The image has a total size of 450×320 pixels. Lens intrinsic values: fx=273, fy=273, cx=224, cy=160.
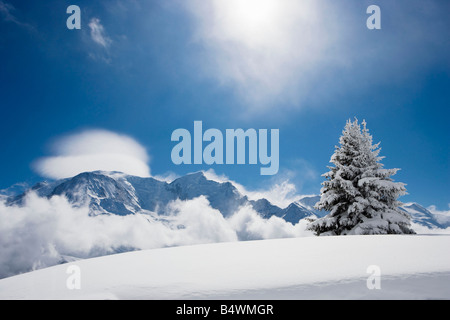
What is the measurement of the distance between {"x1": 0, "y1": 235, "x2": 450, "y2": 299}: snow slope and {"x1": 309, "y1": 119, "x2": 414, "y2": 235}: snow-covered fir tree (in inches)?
386

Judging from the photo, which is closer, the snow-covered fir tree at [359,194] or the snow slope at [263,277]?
the snow slope at [263,277]

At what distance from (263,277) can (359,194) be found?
12.8 metres

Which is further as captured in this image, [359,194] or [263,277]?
[359,194]

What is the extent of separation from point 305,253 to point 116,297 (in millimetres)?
3065

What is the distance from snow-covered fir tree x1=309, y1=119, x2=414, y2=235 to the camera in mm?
13461

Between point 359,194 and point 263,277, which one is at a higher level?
point 359,194

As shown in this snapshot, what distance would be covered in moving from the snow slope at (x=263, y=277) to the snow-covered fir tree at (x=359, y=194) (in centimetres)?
979

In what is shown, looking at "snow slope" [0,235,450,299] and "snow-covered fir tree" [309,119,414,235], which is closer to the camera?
"snow slope" [0,235,450,299]

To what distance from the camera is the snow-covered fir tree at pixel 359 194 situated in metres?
13.5

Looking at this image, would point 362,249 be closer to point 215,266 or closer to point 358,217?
point 215,266

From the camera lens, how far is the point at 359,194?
46.3 ft

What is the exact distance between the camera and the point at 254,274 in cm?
330

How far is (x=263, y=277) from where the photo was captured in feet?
10.4
